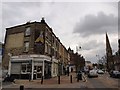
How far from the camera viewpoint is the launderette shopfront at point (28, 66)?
109ft

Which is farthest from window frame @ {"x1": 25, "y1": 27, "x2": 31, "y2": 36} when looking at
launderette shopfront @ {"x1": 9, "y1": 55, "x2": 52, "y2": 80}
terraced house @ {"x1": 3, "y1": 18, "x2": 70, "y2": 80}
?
launderette shopfront @ {"x1": 9, "y1": 55, "x2": 52, "y2": 80}

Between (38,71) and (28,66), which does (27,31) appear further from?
(38,71)

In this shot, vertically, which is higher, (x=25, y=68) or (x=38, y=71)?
(x=25, y=68)

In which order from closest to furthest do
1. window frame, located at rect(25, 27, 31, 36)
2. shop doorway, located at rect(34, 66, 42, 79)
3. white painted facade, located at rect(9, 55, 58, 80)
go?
white painted facade, located at rect(9, 55, 58, 80)
shop doorway, located at rect(34, 66, 42, 79)
window frame, located at rect(25, 27, 31, 36)

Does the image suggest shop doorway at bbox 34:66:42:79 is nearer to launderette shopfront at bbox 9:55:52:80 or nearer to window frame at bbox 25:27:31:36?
launderette shopfront at bbox 9:55:52:80

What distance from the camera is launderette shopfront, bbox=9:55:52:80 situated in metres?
33.2

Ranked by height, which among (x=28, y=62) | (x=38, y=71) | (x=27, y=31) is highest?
(x=27, y=31)

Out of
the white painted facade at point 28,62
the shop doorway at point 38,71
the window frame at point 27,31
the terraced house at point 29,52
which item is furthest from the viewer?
the window frame at point 27,31

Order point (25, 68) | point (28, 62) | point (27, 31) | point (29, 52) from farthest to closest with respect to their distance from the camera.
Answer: point (27, 31)
point (25, 68)
point (29, 52)
point (28, 62)

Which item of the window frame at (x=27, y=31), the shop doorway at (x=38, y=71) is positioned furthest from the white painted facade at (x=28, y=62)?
the window frame at (x=27, y=31)

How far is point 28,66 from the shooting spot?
111ft

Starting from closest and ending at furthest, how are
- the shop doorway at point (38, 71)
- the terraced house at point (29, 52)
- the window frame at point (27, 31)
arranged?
the terraced house at point (29, 52) → the shop doorway at point (38, 71) → the window frame at point (27, 31)

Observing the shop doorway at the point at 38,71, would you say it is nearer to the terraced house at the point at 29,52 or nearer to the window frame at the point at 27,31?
the terraced house at the point at 29,52

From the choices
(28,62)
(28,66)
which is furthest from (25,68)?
(28,62)
